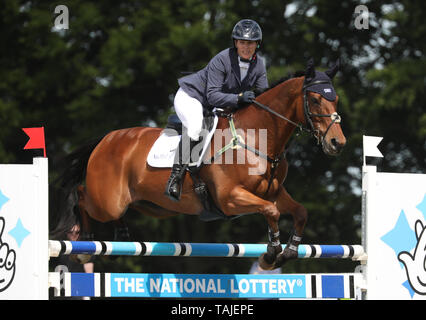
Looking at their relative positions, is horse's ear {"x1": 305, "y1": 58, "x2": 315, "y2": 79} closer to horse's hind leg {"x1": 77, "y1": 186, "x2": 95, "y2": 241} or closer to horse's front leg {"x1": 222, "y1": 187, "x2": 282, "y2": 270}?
horse's front leg {"x1": 222, "y1": 187, "x2": 282, "y2": 270}

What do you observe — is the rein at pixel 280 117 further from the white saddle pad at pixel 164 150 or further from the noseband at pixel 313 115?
the white saddle pad at pixel 164 150

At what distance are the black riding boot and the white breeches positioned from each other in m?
0.10

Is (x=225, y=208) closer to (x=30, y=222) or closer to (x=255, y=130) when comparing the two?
(x=255, y=130)

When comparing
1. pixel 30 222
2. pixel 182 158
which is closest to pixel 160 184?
pixel 182 158

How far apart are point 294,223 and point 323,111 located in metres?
0.79

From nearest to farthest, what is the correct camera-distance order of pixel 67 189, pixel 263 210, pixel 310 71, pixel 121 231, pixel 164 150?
pixel 263 210, pixel 310 71, pixel 164 150, pixel 121 231, pixel 67 189

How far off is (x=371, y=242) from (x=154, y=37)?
33.2 feet

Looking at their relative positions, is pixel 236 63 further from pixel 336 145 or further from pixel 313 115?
pixel 336 145

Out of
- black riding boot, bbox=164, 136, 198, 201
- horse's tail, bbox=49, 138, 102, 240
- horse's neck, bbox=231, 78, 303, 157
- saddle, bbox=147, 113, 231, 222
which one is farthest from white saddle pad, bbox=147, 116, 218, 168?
Result: horse's tail, bbox=49, 138, 102, 240

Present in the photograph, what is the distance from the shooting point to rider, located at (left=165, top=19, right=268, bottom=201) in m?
4.95

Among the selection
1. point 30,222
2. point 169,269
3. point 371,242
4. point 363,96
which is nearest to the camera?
point 30,222

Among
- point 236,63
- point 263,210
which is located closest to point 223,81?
point 236,63

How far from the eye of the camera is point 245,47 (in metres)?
4.96
